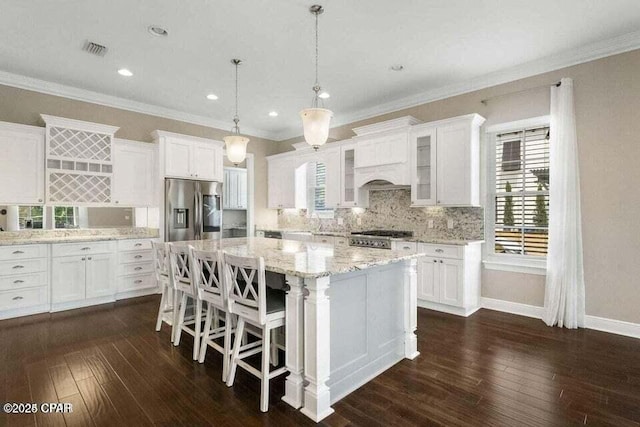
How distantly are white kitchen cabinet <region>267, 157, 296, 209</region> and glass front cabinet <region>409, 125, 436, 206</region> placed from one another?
8.44 feet

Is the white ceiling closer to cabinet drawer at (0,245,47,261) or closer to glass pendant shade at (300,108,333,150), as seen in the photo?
glass pendant shade at (300,108,333,150)

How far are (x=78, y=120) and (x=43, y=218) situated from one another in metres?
1.42

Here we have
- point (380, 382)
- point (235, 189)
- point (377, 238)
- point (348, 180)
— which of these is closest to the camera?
point (380, 382)

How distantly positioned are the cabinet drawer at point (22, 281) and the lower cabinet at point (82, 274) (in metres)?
0.11

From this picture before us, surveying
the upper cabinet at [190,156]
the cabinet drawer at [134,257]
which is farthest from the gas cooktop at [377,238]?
the cabinet drawer at [134,257]

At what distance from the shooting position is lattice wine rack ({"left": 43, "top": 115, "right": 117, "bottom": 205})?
13.7 ft

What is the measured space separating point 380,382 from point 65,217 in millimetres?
4710

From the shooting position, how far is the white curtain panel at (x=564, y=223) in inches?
136

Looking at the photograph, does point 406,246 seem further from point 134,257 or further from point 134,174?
point 134,174

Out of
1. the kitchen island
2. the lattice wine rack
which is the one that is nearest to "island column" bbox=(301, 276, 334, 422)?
the kitchen island

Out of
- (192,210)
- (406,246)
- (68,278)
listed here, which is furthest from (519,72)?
(68,278)

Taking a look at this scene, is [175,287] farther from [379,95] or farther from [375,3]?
[379,95]

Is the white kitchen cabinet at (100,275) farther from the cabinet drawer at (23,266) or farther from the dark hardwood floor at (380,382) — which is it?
the dark hardwood floor at (380,382)

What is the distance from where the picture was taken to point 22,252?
12.6 feet
